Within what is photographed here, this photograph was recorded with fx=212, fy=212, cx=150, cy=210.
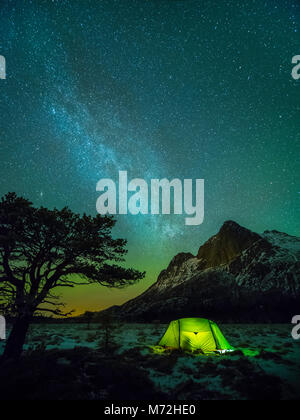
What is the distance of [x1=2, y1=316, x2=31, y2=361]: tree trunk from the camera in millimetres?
10484

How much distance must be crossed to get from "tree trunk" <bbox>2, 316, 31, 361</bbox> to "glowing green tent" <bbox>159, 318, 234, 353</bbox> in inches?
381

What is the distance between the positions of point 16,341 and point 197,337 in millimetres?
11013

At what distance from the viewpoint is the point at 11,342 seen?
34.9 ft

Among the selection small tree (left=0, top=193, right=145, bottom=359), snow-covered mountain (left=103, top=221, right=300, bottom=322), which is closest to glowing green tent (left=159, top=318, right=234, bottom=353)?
small tree (left=0, top=193, right=145, bottom=359)

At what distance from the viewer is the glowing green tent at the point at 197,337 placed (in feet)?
47.3

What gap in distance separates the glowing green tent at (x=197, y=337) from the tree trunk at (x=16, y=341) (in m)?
9.69

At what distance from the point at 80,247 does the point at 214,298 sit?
137 metres

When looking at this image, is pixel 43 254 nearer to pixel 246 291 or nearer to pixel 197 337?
pixel 197 337

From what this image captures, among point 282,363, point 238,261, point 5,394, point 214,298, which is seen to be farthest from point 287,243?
point 5,394

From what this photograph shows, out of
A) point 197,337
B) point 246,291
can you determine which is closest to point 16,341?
point 197,337

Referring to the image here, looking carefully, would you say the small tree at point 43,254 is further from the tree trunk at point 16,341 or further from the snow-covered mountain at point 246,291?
the snow-covered mountain at point 246,291

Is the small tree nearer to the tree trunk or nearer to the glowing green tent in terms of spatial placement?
the tree trunk

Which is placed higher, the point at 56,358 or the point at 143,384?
the point at 143,384
